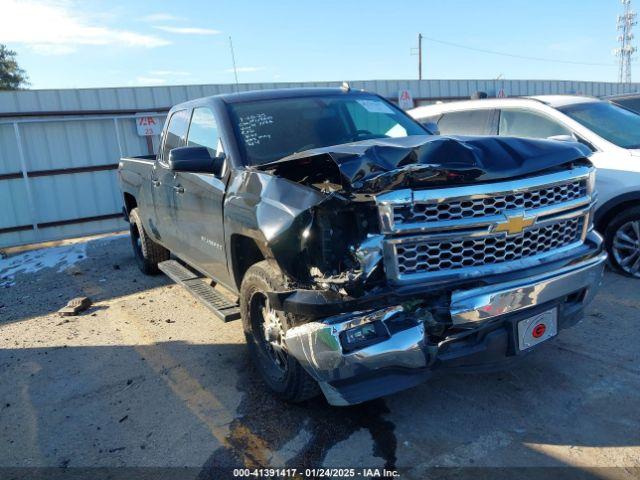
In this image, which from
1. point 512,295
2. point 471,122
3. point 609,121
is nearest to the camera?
point 512,295

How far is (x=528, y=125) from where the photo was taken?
633 centimetres

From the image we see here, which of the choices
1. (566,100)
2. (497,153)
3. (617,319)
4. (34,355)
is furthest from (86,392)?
(566,100)

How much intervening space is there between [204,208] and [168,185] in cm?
109

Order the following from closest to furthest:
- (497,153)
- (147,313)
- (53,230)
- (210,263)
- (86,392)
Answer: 1. (497,153)
2. (86,392)
3. (210,263)
4. (147,313)
5. (53,230)

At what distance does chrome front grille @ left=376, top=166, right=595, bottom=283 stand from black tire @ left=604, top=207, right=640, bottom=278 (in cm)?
292

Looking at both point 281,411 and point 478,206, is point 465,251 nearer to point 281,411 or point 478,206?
point 478,206

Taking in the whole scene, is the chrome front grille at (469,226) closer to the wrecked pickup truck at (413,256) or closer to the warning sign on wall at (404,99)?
the wrecked pickup truck at (413,256)

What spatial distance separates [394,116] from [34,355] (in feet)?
12.5

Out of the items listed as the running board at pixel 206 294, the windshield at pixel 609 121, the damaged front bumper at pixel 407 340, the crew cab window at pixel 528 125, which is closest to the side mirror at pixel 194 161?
the running board at pixel 206 294

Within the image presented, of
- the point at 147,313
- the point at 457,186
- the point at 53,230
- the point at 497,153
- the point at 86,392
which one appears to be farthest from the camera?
the point at 53,230

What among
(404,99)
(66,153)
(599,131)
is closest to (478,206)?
(599,131)

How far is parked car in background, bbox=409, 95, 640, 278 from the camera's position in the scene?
17.7 feet

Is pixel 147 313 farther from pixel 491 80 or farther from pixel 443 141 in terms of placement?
pixel 491 80

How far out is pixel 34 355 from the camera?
182 inches
